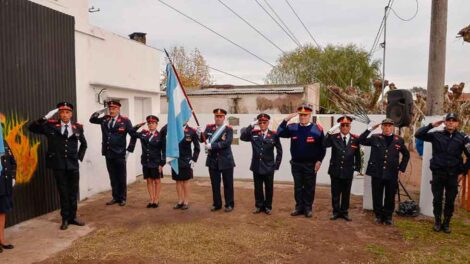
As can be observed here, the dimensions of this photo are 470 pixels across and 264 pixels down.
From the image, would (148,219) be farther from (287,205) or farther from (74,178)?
(287,205)

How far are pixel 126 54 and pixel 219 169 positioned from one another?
13.6 ft

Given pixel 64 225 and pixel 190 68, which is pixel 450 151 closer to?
pixel 64 225

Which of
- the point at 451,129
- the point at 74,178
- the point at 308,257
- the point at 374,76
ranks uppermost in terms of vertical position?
the point at 374,76

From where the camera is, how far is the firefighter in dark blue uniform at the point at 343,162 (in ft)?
21.1

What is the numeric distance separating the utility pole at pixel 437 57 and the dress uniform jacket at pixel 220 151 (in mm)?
3618

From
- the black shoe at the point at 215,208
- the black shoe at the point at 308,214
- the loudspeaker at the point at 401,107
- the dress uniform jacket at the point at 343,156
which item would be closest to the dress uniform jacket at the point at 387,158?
the dress uniform jacket at the point at 343,156

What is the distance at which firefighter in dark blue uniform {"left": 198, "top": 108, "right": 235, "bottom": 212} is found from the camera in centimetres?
695

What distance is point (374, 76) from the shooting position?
33.1m

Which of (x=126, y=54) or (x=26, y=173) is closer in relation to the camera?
(x=26, y=173)

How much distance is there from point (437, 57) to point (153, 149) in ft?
17.5

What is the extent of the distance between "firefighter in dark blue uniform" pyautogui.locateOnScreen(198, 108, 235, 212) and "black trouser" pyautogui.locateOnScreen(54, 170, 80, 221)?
2209 millimetres

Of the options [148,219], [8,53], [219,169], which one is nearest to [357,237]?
[219,169]

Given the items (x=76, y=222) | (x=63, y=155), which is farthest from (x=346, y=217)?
(x=63, y=155)

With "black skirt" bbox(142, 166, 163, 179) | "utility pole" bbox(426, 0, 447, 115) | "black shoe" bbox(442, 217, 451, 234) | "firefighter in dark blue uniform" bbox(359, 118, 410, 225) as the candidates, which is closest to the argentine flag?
"black skirt" bbox(142, 166, 163, 179)
